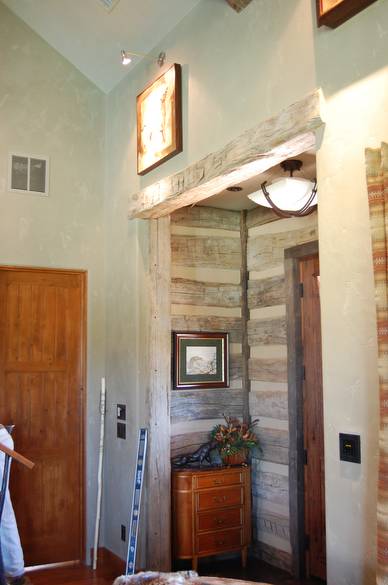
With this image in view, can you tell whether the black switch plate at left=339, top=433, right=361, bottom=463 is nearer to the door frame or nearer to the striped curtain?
the striped curtain

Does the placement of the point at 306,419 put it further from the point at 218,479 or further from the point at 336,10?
the point at 336,10

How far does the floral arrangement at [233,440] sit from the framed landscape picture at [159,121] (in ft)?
6.76

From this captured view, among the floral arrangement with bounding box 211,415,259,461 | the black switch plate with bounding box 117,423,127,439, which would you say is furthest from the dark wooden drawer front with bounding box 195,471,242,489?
the black switch plate with bounding box 117,423,127,439

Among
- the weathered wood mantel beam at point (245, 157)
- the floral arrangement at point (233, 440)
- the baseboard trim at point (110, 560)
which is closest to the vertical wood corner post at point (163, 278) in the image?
the weathered wood mantel beam at point (245, 157)

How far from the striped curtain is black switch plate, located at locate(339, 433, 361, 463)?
7.7 inches

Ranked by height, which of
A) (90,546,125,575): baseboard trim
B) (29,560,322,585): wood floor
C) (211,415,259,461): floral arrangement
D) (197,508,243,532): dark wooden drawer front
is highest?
(211,415,259,461): floral arrangement

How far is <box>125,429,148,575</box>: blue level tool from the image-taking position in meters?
4.03

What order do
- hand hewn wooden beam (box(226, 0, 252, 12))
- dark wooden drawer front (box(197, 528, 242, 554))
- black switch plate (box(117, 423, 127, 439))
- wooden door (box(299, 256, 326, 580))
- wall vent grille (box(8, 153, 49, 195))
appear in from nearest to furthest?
hand hewn wooden beam (box(226, 0, 252, 12)) → wooden door (box(299, 256, 326, 580)) → dark wooden drawer front (box(197, 528, 242, 554)) → black switch plate (box(117, 423, 127, 439)) → wall vent grille (box(8, 153, 49, 195))

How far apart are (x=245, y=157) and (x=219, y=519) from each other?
8.93ft

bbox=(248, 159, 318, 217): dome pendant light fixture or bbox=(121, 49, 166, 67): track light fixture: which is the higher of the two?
bbox=(121, 49, 166, 67): track light fixture

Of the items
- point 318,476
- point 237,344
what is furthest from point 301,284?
point 318,476

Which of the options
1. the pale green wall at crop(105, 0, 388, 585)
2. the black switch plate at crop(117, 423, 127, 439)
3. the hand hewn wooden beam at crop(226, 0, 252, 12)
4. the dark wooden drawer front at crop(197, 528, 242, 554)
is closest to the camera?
the pale green wall at crop(105, 0, 388, 585)

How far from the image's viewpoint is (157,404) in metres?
4.24

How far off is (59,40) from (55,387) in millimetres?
2758
